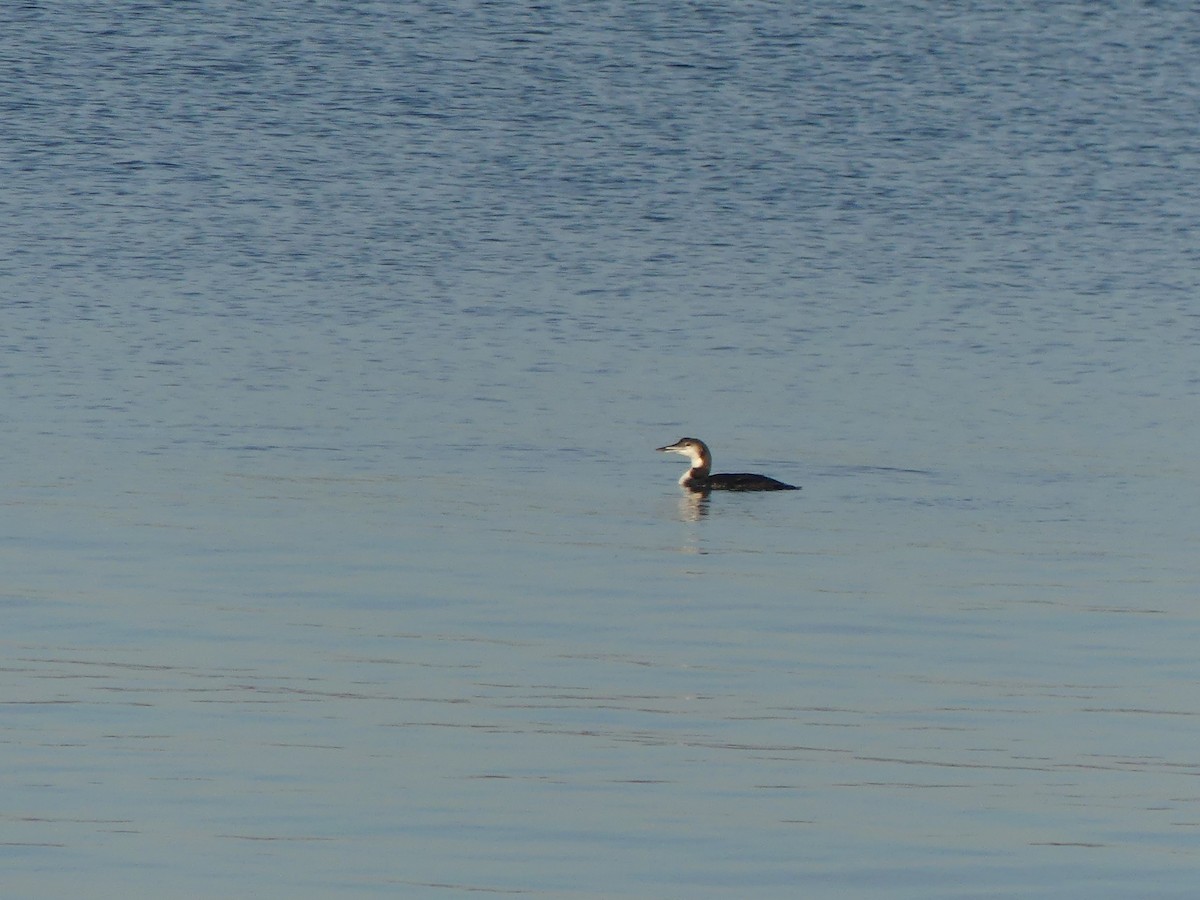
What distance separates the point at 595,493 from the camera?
1855 centimetres

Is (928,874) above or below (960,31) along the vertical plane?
below

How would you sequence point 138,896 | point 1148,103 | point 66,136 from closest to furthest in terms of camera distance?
point 138,896, point 66,136, point 1148,103

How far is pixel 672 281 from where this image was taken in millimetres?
30156

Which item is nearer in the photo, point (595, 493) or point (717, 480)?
point (595, 493)

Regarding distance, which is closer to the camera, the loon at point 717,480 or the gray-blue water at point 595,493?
the gray-blue water at point 595,493

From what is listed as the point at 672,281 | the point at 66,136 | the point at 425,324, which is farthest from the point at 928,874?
the point at 66,136

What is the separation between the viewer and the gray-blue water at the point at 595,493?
1061 cm

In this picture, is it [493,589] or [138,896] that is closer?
[138,896]

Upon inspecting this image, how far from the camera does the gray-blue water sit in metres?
10.6

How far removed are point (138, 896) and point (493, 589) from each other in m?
5.80

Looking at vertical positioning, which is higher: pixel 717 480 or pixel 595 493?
pixel 717 480

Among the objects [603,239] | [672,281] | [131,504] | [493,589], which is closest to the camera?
[493,589]

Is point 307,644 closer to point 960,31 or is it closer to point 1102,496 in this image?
point 1102,496

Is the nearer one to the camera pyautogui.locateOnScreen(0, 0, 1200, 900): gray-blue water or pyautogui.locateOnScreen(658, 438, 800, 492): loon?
pyautogui.locateOnScreen(0, 0, 1200, 900): gray-blue water
